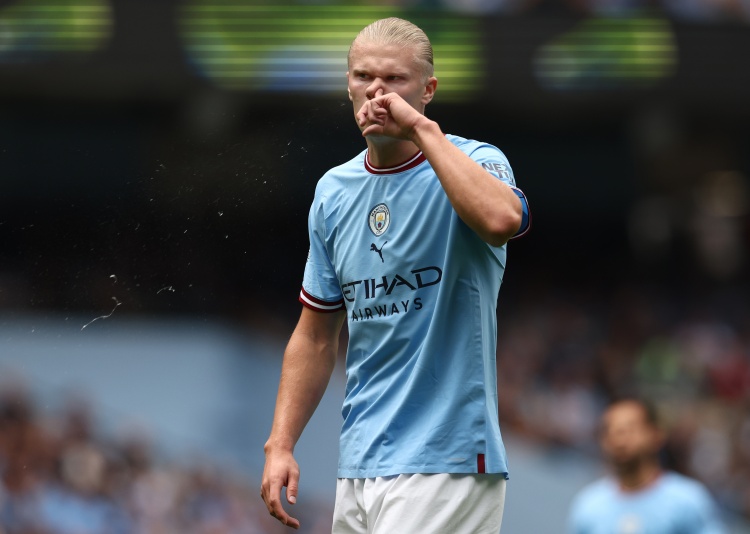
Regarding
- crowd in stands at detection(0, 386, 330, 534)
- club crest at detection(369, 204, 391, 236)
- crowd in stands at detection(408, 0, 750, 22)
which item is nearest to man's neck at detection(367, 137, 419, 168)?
club crest at detection(369, 204, 391, 236)

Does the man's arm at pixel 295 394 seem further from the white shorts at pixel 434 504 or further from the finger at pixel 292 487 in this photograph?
the white shorts at pixel 434 504

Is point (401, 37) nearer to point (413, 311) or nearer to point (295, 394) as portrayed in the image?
point (413, 311)

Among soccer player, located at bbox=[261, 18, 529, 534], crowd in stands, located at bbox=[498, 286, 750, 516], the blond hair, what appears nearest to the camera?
soccer player, located at bbox=[261, 18, 529, 534]

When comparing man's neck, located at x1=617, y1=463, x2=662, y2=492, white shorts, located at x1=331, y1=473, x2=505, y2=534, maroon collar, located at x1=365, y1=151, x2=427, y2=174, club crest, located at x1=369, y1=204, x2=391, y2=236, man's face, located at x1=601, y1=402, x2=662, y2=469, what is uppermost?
maroon collar, located at x1=365, y1=151, x2=427, y2=174

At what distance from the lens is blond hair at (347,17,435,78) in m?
3.21

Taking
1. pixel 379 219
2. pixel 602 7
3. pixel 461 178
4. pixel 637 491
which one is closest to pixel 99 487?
pixel 637 491

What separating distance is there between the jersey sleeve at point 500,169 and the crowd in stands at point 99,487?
18.5 feet

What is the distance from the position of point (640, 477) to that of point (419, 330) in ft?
12.8

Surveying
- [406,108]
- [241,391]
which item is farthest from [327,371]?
[241,391]

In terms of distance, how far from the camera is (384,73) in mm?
3193

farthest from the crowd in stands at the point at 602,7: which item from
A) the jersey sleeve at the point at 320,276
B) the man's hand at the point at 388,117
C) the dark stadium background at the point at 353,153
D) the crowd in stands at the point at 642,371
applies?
the man's hand at the point at 388,117

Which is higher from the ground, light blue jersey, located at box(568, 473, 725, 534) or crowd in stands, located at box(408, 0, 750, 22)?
crowd in stands, located at box(408, 0, 750, 22)

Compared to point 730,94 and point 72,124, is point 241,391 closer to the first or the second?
point 72,124

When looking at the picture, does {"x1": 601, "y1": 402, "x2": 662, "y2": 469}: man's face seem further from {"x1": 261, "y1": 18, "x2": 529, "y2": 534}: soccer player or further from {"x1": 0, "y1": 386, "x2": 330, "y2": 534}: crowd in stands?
{"x1": 0, "y1": 386, "x2": 330, "y2": 534}: crowd in stands
